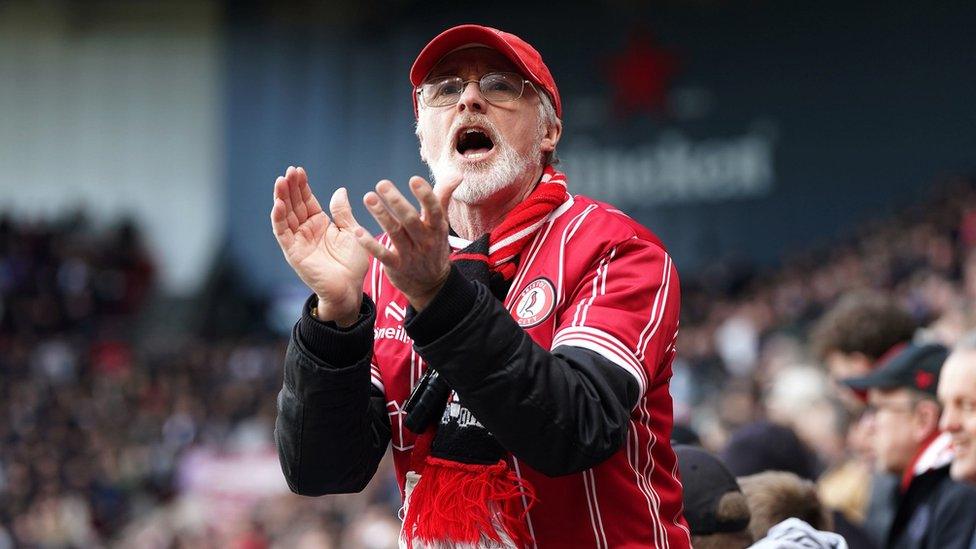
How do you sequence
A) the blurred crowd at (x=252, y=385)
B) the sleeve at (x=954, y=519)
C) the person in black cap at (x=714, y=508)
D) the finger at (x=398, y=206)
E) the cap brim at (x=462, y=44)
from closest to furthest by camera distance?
1. the finger at (x=398, y=206)
2. the cap brim at (x=462, y=44)
3. the person in black cap at (x=714, y=508)
4. the sleeve at (x=954, y=519)
5. the blurred crowd at (x=252, y=385)

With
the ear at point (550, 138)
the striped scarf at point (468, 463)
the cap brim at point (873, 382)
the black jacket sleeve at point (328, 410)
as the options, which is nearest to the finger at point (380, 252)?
the striped scarf at point (468, 463)

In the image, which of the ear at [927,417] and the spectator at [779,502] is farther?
the ear at [927,417]

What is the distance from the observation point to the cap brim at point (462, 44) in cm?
218

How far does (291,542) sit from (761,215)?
9187 millimetres

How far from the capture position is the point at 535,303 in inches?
79.8

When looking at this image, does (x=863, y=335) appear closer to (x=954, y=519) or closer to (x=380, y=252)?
(x=954, y=519)

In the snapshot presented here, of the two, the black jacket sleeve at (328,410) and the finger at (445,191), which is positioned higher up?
the finger at (445,191)

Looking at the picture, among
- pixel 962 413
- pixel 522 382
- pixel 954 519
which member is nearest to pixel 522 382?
pixel 522 382

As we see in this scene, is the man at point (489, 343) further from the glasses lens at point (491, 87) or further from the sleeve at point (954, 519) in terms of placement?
the sleeve at point (954, 519)

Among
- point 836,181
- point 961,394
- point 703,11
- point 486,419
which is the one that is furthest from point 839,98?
point 486,419

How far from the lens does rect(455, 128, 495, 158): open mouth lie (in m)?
2.24

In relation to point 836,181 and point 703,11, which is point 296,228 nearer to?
point 836,181

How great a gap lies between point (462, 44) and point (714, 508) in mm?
997

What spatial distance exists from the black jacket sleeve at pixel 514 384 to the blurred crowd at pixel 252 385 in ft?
3.41
